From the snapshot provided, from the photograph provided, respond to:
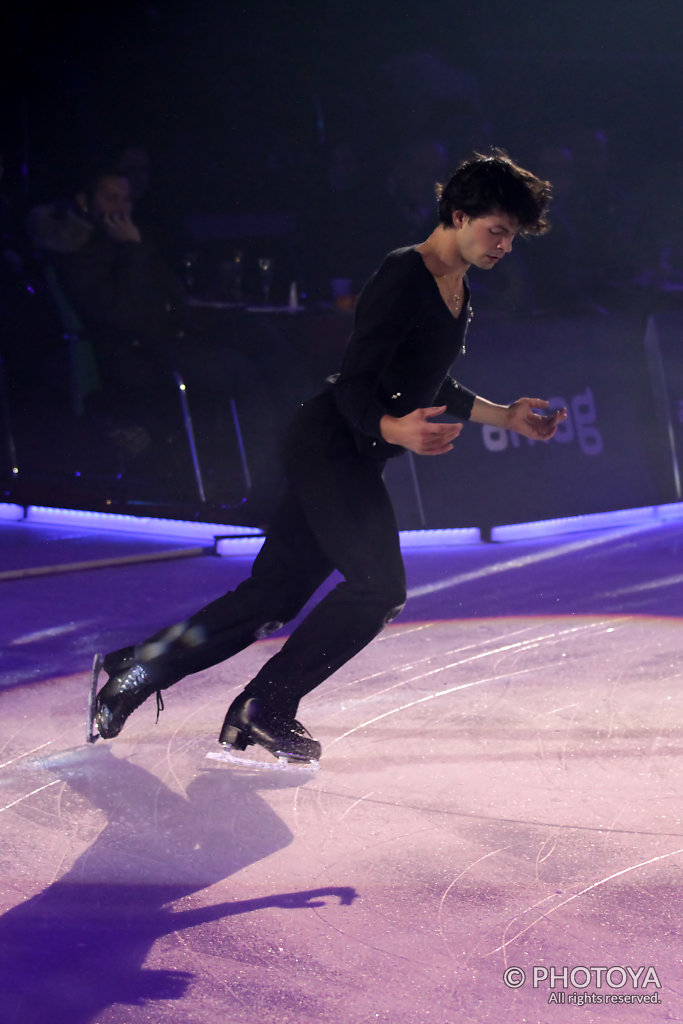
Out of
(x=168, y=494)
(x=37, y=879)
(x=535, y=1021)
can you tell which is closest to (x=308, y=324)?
(x=168, y=494)

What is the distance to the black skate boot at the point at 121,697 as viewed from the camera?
2.30 meters

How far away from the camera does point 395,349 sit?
2.02 meters

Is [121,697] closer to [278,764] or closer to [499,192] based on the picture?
[278,764]

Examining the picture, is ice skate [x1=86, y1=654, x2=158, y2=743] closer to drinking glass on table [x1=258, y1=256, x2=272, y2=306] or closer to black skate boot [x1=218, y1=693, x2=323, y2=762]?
black skate boot [x1=218, y1=693, x2=323, y2=762]

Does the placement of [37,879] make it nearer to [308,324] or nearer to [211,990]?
[211,990]

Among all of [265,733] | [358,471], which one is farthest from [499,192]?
[265,733]

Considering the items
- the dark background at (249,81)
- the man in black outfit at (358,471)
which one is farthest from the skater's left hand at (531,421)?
the dark background at (249,81)

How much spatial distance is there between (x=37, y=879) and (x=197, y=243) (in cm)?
562

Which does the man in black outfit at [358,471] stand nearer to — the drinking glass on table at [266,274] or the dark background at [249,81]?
the drinking glass on table at [266,274]

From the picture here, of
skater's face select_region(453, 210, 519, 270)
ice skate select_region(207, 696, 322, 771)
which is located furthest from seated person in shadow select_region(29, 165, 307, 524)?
skater's face select_region(453, 210, 519, 270)

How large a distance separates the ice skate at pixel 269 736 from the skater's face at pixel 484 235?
1.04 m

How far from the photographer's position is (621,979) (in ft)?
4.83

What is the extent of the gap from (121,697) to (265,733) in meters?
0.34

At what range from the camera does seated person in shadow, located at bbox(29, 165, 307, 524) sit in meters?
5.60
